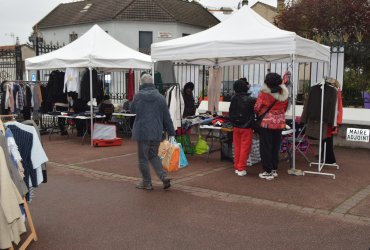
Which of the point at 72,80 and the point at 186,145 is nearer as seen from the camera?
the point at 186,145

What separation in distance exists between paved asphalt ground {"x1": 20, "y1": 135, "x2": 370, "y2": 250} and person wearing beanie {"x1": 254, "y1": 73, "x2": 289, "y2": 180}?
38 cm

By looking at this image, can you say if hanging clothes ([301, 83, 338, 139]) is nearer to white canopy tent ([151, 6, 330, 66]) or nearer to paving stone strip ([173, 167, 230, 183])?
white canopy tent ([151, 6, 330, 66])

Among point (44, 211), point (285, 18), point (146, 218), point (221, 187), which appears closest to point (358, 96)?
point (221, 187)

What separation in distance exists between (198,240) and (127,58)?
26.4 ft

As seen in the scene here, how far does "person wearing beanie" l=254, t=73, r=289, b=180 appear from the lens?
7273mm

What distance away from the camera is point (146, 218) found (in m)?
5.41

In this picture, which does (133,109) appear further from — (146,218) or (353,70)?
(353,70)

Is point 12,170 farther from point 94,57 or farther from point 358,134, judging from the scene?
point 358,134

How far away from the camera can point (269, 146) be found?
7.42 meters

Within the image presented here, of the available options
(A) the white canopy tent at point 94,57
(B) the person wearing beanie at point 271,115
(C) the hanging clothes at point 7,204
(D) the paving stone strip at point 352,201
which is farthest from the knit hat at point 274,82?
(A) the white canopy tent at point 94,57

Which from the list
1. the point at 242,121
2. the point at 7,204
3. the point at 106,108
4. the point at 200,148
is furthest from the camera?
the point at 106,108

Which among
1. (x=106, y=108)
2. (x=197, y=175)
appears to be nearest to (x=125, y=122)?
(x=106, y=108)

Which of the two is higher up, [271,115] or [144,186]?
[271,115]

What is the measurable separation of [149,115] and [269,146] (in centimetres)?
221
